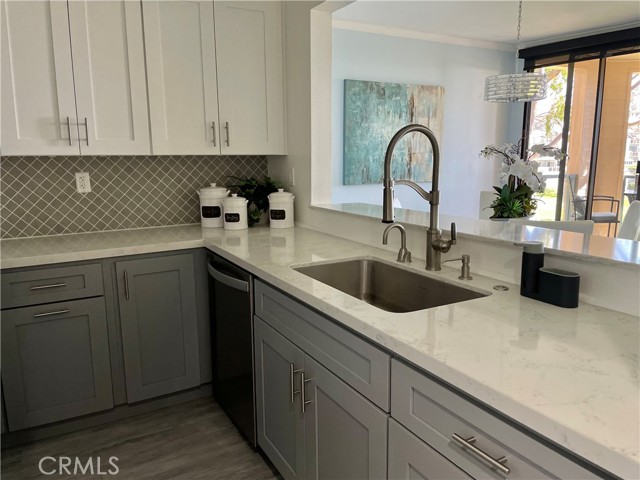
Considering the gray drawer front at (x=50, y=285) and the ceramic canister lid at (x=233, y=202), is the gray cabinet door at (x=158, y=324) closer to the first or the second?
the gray drawer front at (x=50, y=285)

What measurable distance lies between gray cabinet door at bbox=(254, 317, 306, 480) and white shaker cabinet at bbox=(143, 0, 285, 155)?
1.26 meters

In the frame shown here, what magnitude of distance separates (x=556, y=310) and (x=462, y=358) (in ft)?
1.56

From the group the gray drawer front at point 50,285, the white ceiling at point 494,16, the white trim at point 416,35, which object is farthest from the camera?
the white trim at point 416,35

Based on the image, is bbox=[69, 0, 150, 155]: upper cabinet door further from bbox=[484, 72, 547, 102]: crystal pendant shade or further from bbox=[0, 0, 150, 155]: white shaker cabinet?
bbox=[484, 72, 547, 102]: crystal pendant shade

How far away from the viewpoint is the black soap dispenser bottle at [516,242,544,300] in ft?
4.67

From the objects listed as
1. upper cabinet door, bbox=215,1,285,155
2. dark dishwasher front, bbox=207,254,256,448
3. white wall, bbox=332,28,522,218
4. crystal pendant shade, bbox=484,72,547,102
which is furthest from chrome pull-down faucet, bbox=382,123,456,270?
white wall, bbox=332,28,522,218

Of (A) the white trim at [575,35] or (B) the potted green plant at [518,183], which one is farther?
(A) the white trim at [575,35]

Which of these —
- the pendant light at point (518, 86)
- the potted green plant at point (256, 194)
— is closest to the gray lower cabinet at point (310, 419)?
the potted green plant at point (256, 194)

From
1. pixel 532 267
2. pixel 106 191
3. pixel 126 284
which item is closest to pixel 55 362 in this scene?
pixel 126 284

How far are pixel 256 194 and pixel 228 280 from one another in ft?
3.04

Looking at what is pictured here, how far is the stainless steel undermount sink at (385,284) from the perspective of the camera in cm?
171

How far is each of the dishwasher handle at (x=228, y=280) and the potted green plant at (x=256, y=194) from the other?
583mm

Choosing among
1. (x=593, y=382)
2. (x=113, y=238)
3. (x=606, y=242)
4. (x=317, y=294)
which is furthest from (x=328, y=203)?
(x=593, y=382)

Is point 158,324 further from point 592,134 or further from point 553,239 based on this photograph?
point 592,134
